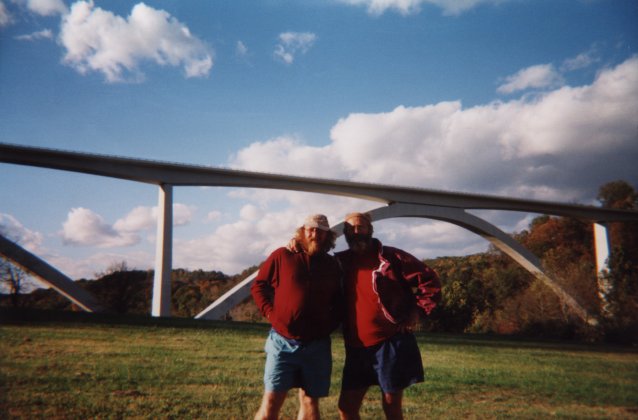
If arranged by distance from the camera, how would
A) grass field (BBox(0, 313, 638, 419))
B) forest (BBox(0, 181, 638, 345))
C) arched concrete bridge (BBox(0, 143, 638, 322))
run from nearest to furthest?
grass field (BBox(0, 313, 638, 419)), arched concrete bridge (BBox(0, 143, 638, 322)), forest (BBox(0, 181, 638, 345))

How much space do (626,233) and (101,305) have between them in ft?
95.2

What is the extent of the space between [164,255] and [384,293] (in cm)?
1250

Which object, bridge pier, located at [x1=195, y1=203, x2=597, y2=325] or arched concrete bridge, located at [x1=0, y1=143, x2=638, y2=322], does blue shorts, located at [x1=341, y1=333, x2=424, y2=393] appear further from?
bridge pier, located at [x1=195, y1=203, x2=597, y2=325]

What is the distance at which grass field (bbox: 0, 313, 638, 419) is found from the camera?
380 centimetres

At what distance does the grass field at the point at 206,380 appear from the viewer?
149 inches

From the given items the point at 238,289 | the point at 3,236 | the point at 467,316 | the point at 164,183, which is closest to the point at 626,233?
the point at 467,316

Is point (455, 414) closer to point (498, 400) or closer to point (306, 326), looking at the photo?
point (498, 400)

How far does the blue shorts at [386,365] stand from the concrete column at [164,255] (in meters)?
11.9

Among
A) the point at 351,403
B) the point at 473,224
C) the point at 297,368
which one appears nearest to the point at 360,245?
the point at 297,368

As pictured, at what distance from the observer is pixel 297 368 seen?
8.30 feet

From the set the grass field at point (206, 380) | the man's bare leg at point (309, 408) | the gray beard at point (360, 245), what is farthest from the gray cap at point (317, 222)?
the grass field at point (206, 380)

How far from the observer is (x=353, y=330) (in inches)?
104

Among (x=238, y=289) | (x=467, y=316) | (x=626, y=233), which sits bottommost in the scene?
(x=467, y=316)

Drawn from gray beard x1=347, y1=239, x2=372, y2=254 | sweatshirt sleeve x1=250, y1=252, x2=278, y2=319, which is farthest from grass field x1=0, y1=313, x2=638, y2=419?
gray beard x1=347, y1=239, x2=372, y2=254
